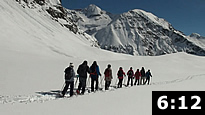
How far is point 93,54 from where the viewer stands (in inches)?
1957

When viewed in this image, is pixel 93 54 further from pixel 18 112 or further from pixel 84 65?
pixel 18 112

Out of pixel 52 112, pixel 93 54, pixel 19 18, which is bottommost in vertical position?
pixel 52 112

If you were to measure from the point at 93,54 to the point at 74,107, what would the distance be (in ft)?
145

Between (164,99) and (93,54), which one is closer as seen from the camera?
(164,99)

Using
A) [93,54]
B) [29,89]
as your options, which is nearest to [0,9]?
[93,54]

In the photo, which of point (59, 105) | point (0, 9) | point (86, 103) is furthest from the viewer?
point (0, 9)

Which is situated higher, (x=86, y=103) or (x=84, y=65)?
(x=84, y=65)

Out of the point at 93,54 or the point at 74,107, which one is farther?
the point at 93,54

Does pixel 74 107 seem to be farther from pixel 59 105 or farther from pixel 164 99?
pixel 164 99

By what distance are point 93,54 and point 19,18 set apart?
1080 inches

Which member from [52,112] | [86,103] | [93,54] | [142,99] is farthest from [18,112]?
[93,54]

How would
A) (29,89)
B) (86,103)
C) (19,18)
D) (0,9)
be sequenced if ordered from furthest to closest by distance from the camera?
(19,18)
(0,9)
(29,89)
(86,103)

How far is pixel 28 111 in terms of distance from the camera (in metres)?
5.05

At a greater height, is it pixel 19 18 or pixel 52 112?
pixel 19 18
